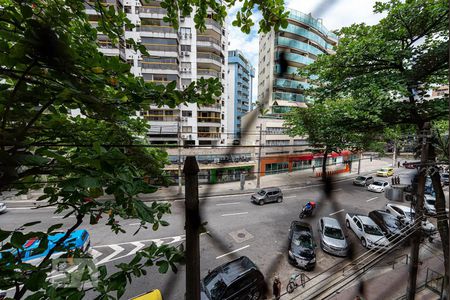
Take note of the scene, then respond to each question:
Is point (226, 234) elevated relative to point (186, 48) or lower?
lower

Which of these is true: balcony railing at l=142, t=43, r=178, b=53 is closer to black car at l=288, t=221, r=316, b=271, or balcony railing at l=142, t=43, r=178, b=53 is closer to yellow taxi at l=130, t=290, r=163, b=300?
black car at l=288, t=221, r=316, b=271

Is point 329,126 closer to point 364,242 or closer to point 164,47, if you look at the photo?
point 364,242

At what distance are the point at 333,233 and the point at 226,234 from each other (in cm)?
377

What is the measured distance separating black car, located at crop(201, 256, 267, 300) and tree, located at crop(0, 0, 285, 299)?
369cm

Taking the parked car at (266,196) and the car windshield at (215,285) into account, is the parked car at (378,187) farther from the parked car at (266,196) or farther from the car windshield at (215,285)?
the car windshield at (215,285)

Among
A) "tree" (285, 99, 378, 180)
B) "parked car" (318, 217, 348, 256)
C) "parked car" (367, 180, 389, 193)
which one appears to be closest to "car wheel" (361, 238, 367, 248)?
"parked car" (318, 217, 348, 256)

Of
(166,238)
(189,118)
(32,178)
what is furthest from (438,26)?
(189,118)

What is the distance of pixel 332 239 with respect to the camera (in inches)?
225

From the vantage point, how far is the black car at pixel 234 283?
3.76 meters

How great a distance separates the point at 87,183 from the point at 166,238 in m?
6.76

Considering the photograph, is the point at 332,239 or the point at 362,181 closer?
the point at 332,239

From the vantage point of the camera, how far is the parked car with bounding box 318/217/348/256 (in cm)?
547

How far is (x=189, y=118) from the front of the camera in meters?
12.8

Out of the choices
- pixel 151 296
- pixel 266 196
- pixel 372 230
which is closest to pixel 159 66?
pixel 266 196
